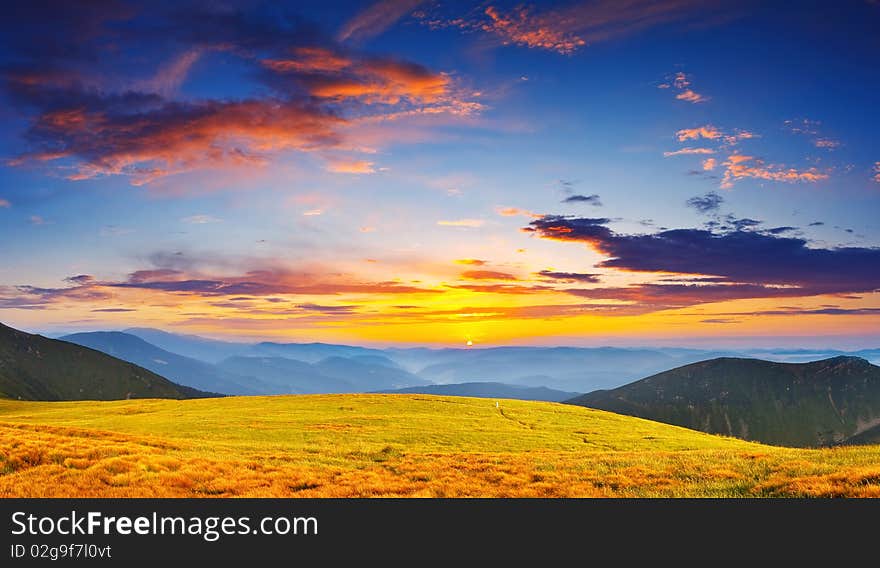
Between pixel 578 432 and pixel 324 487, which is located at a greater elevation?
pixel 324 487

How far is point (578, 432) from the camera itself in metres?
59.8

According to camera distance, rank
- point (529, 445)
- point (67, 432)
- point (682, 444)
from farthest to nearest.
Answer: point (682, 444)
point (529, 445)
point (67, 432)

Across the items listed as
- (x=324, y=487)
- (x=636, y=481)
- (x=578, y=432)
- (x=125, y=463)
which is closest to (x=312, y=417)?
(x=578, y=432)

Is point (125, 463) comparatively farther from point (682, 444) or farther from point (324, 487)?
point (682, 444)

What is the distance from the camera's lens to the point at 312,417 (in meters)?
66.2

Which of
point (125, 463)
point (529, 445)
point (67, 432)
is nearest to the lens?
point (125, 463)

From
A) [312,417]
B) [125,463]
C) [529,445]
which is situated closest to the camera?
[125,463]
